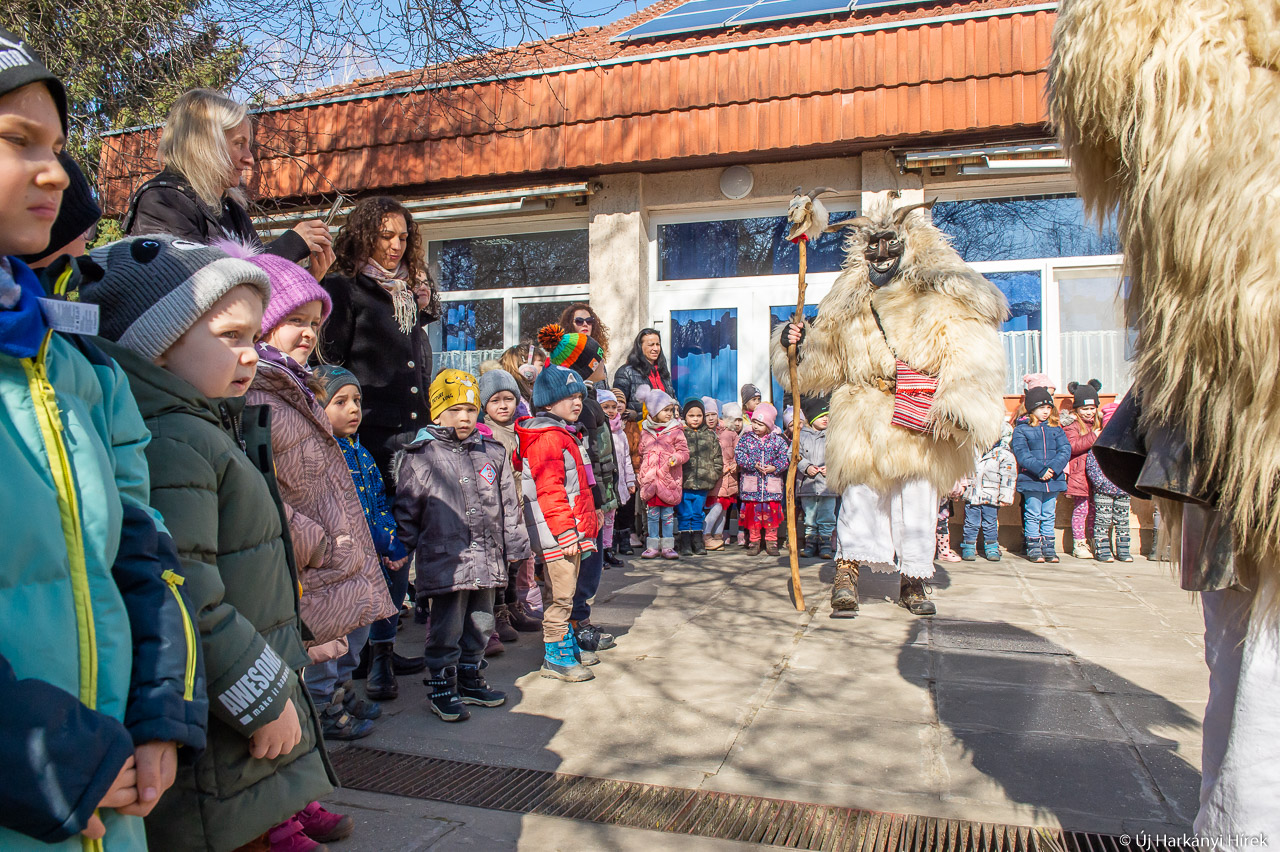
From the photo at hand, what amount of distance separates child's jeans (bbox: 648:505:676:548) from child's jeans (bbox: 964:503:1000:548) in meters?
2.72

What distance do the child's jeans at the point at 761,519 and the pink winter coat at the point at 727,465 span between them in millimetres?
197

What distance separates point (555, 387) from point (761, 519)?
14.2 feet

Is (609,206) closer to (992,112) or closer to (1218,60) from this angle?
(992,112)

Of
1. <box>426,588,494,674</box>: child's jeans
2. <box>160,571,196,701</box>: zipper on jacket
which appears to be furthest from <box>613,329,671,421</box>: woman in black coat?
<box>160,571,196,701</box>: zipper on jacket

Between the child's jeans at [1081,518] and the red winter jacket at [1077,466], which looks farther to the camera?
the child's jeans at [1081,518]

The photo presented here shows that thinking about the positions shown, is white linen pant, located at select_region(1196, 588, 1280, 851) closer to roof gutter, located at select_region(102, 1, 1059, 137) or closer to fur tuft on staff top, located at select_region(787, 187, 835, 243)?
fur tuft on staff top, located at select_region(787, 187, 835, 243)

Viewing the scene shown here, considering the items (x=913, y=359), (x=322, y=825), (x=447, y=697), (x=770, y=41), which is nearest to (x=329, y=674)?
(x=447, y=697)

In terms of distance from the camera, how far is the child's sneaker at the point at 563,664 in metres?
3.81

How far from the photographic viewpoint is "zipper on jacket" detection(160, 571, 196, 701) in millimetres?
1343

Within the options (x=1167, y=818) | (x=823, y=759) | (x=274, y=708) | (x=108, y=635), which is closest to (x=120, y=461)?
(x=108, y=635)

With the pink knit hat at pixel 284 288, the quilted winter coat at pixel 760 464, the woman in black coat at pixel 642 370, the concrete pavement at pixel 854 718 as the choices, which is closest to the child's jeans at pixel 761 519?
the quilted winter coat at pixel 760 464

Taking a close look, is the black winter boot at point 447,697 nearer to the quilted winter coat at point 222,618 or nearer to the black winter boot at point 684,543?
the quilted winter coat at point 222,618

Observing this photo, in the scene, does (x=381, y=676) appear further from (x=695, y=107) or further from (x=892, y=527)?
(x=695, y=107)

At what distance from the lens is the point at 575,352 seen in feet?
16.6
